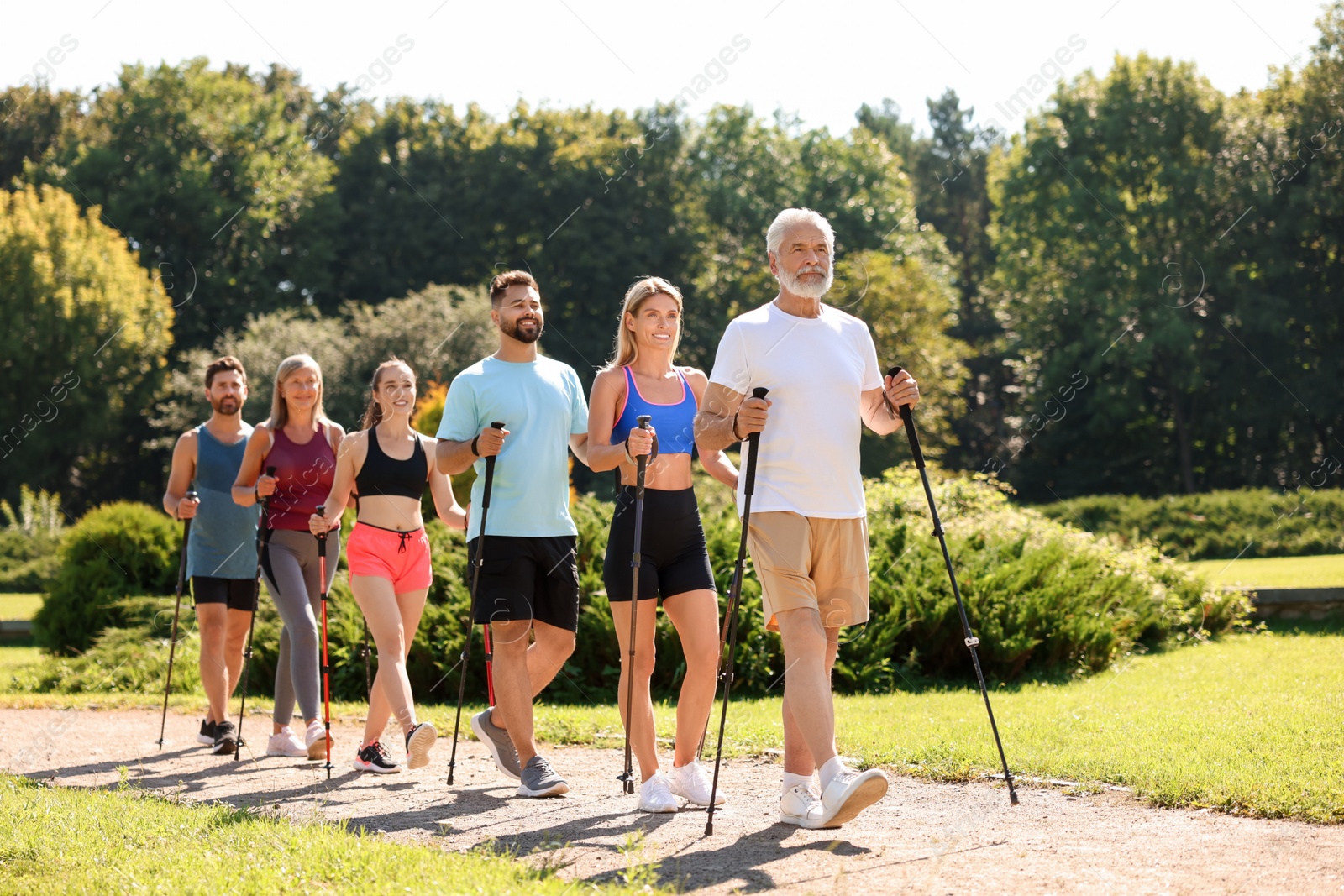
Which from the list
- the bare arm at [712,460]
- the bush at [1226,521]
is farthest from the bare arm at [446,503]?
the bush at [1226,521]

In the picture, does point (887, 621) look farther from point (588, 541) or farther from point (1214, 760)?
point (1214, 760)

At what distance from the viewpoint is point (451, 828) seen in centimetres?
513

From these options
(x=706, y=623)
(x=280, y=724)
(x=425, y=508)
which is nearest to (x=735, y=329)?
(x=706, y=623)

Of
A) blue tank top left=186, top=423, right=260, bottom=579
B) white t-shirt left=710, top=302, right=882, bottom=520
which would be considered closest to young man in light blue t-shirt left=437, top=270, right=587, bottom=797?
white t-shirt left=710, top=302, right=882, bottom=520

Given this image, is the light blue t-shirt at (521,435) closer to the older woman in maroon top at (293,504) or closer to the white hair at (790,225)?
the white hair at (790,225)

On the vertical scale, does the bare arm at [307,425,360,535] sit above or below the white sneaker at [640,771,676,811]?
above

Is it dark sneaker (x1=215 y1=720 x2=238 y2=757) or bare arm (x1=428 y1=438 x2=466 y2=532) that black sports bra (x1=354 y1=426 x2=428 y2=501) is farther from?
dark sneaker (x1=215 y1=720 x2=238 y2=757)

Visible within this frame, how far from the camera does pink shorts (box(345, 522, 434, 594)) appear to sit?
670cm

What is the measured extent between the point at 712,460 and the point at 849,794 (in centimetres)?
170

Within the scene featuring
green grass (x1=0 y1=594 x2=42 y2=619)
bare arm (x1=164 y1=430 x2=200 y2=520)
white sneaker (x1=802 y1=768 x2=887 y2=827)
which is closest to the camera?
white sneaker (x1=802 y1=768 x2=887 y2=827)

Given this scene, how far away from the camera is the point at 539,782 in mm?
5781

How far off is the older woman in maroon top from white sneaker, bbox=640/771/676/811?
259 centimetres

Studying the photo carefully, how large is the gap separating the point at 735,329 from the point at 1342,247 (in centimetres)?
3544

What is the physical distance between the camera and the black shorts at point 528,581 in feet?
19.0
